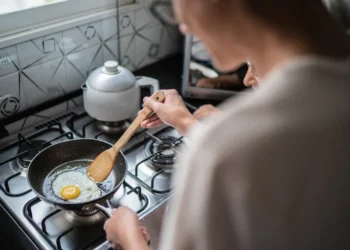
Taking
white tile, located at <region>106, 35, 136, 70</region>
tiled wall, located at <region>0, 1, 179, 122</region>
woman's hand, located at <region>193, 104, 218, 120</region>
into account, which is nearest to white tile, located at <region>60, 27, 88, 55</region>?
tiled wall, located at <region>0, 1, 179, 122</region>

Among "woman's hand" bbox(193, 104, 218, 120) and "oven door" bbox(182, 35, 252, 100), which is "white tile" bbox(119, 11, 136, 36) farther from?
"woman's hand" bbox(193, 104, 218, 120)

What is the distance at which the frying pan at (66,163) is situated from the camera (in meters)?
1.00

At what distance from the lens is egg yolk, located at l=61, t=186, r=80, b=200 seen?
0.97 m

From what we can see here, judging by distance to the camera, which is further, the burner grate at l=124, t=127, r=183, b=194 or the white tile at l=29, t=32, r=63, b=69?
the white tile at l=29, t=32, r=63, b=69

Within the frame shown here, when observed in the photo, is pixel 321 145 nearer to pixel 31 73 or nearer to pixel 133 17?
pixel 31 73

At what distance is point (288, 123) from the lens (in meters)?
0.43

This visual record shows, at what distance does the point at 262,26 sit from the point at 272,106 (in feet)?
0.30

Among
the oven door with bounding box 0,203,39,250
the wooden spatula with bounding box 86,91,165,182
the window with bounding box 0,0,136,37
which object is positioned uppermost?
the window with bounding box 0,0,136,37

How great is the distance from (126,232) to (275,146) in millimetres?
447

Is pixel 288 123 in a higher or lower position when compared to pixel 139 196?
higher

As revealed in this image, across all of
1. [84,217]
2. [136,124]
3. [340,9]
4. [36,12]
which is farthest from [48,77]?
[340,9]

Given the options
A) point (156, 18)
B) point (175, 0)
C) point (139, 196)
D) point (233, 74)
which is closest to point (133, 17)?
point (156, 18)

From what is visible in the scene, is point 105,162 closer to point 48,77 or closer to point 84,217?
point 84,217

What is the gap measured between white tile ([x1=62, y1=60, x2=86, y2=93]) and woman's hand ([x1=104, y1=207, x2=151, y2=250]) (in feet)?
1.97
